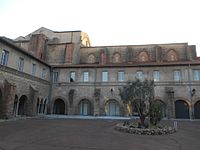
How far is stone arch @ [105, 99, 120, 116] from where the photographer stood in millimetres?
26383

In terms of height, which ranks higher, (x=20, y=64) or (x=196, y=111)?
(x=20, y=64)

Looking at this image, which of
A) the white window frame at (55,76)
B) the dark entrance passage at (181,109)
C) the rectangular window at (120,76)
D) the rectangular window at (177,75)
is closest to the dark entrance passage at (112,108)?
the rectangular window at (120,76)

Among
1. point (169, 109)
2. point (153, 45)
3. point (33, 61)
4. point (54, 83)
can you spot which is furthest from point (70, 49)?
point (169, 109)

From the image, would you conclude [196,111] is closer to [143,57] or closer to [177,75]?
[177,75]

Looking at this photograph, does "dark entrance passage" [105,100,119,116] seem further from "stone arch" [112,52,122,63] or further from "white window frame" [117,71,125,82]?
"stone arch" [112,52,122,63]

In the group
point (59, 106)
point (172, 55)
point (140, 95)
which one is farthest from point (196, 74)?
point (59, 106)

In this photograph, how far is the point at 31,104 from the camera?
2220 centimetres

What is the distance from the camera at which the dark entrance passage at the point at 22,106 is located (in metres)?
21.9

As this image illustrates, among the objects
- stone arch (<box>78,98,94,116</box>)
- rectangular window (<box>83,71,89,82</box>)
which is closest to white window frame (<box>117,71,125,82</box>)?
rectangular window (<box>83,71,89,82</box>)

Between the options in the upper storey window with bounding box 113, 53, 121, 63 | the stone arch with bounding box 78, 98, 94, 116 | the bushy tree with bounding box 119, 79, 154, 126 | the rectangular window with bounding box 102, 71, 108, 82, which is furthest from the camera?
the upper storey window with bounding box 113, 53, 121, 63

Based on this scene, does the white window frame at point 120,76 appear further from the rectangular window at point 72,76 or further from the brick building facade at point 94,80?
the rectangular window at point 72,76

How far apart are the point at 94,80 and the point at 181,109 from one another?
42.8ft

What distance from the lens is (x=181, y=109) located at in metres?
24.5

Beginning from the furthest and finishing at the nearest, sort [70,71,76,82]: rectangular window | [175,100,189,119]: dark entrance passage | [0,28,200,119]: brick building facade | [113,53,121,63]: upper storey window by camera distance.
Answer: [113,53,121,63]: upper storey window < [70,71,76,82]: rectangular window < [175,100,189,119]: dark entrance passage < [0,28,200,119]: brick building facade
